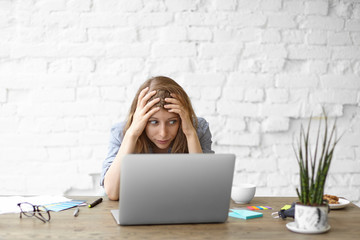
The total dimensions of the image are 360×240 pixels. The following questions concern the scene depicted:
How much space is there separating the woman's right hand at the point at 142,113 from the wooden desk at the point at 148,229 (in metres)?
0.52

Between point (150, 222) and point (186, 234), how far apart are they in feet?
0.43

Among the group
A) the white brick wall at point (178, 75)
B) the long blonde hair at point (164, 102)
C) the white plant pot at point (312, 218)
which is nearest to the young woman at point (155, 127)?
the long blonde hair at point (164, 102)

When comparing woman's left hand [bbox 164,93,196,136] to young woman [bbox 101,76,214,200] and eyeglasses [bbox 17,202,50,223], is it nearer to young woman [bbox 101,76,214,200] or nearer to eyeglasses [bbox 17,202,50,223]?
young woman [bbox 101,76,214,200]

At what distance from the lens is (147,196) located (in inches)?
53.0

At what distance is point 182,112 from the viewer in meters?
2.03

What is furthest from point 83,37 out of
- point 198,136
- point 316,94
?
point 316,94

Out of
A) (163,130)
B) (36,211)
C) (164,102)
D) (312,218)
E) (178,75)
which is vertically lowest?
(36,211)

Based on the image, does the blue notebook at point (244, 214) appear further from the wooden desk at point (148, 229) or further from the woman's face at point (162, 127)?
the woman's face at point (162, 127)

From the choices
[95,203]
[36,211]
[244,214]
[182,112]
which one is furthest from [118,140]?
[244,214]

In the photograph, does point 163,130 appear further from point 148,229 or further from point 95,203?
point 148,229

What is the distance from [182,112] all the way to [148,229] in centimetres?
78

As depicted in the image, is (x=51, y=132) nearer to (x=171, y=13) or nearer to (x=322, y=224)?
(x=171, y=13)

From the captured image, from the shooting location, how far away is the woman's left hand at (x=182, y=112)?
1991mm

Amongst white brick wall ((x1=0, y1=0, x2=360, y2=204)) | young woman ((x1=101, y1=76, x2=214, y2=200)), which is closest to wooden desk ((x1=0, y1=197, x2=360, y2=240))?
young woman ((x1=101, y1=76, x2=214, y2=200))
